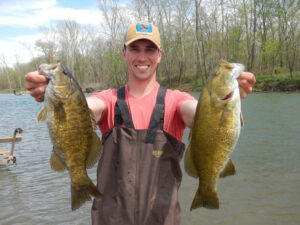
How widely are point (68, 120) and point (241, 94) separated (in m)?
1.61

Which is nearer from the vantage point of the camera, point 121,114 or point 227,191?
point 121,114

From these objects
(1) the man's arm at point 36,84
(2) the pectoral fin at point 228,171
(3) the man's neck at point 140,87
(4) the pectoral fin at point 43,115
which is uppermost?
(1) the man's arm at point 36,84

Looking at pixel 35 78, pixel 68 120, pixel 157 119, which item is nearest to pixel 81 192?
pixel 68 120

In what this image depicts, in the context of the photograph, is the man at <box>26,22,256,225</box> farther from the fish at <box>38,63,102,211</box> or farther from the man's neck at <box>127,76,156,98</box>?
the fish at <box>38,63,102,211</box>

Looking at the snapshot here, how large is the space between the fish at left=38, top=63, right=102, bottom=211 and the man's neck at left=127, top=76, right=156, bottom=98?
623mm

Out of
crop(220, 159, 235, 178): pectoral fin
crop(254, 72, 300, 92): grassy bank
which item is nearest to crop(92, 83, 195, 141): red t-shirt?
crop(220, 159, 235, 178): pectoral fin

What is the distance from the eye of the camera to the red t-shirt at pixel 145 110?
9.18 feet

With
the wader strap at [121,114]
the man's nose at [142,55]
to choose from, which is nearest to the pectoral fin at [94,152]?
the wader strap at [121,114]

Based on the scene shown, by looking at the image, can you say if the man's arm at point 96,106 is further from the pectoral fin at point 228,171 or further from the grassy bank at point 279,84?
the grassy bank at point 279,84

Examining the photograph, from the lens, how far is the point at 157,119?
9.00ft

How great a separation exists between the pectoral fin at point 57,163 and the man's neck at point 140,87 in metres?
1.00

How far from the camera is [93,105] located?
9.18 feet

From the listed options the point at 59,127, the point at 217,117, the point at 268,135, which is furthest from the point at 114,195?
the point at 268,135

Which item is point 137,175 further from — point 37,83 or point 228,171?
point 37,83
